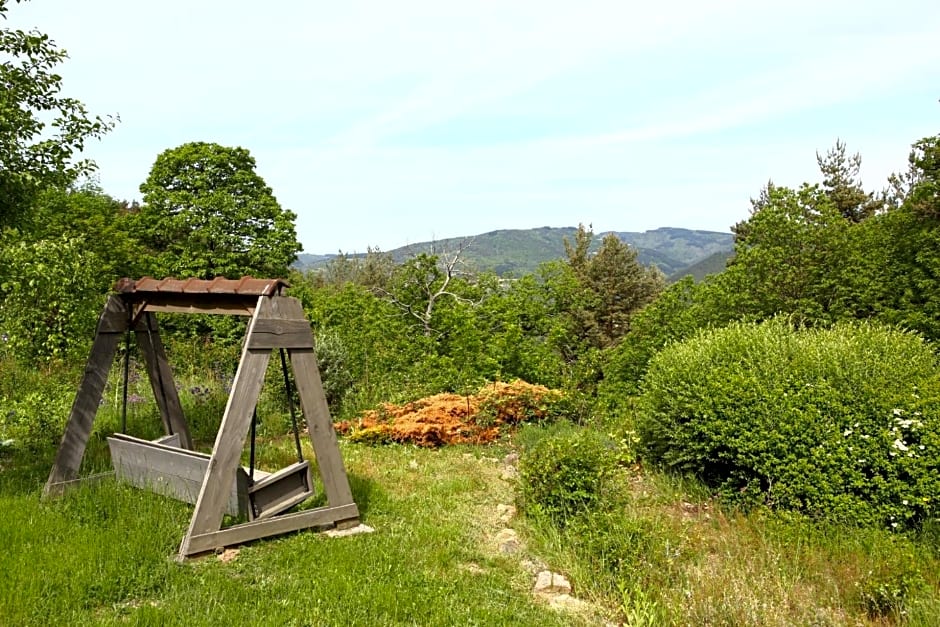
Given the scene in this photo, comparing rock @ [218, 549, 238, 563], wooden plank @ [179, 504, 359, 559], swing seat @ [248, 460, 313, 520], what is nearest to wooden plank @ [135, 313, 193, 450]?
swing seat @ [248, 460, 313, 520]

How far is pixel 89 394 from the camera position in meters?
5.83

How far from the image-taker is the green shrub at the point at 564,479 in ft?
18.7

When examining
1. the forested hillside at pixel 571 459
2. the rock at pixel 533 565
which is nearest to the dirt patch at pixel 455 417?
the forested hillside at pixel 571 459

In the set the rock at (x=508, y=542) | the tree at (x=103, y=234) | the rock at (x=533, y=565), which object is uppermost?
the tree at (x=103, y=234)

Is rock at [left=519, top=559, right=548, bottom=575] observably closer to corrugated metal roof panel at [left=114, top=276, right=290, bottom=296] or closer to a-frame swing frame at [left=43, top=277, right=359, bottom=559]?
a-frame swing frame at [left=43, top=277, right=359, bottom=559]

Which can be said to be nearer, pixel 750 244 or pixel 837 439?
pixel 837 439

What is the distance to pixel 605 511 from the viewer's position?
5.59 metres

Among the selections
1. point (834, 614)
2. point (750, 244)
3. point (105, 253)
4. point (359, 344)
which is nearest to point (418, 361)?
point (359, 344)

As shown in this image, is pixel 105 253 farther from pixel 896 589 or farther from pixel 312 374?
pixel 896 589

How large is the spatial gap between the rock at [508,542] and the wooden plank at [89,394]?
387cm

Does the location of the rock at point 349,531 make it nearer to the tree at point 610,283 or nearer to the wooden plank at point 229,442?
the wooden plank at point 229,442

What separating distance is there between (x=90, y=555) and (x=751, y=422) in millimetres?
5889

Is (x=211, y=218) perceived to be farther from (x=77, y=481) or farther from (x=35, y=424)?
(x=77, y=481)

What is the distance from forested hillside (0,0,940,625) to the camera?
413 cm
